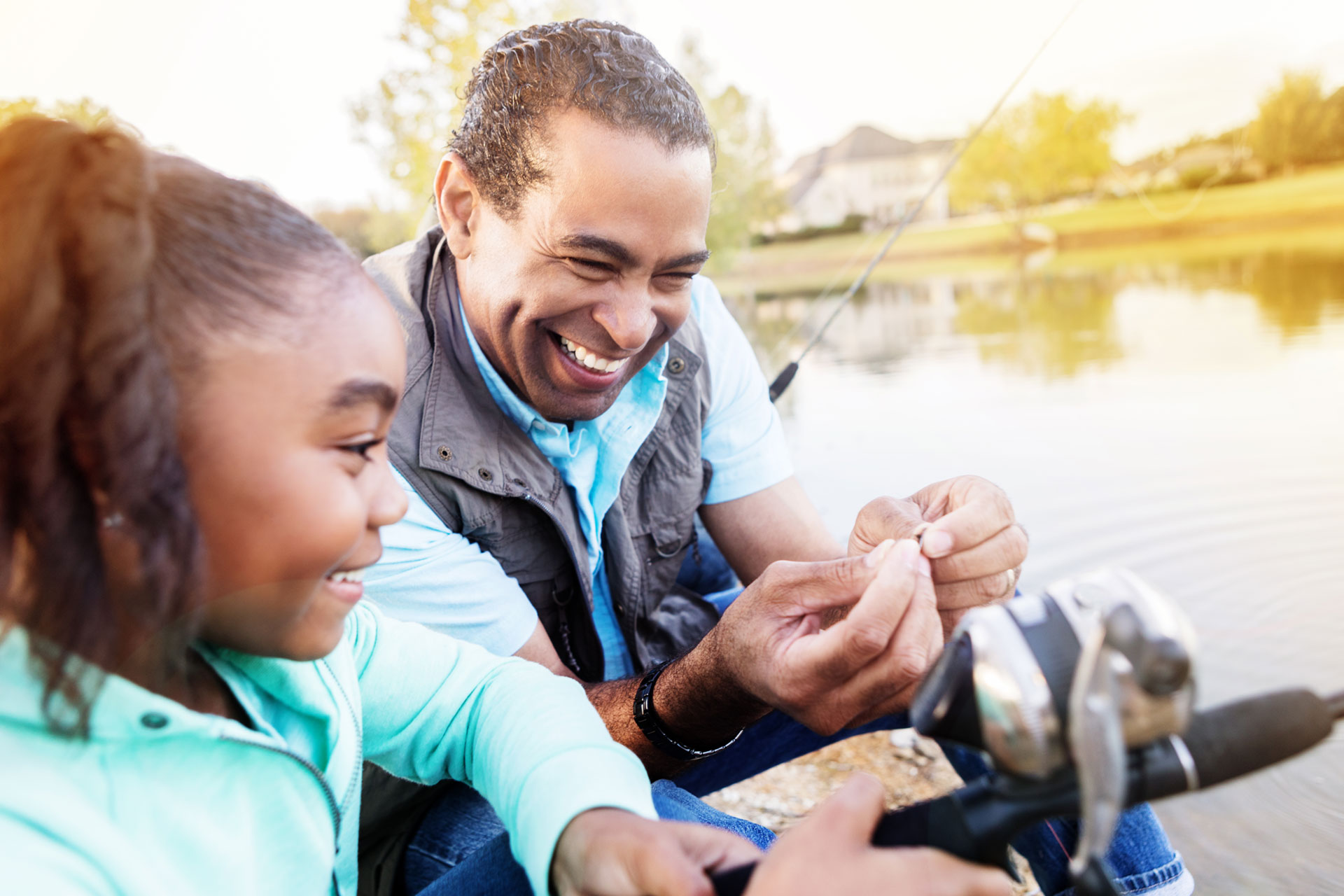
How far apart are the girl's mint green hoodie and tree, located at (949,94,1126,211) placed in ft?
43.6

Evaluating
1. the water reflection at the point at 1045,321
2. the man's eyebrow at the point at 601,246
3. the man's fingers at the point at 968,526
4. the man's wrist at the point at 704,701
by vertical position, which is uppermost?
the man's eyebrow at the point at 601,246

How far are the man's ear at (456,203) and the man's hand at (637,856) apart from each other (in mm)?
1216

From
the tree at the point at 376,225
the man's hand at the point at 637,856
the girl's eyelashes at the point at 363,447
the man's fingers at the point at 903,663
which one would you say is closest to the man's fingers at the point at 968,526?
the man's fingers at the point at 903,663

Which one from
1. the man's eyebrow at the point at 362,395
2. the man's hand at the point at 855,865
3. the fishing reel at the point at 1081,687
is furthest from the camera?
the man's eyebrow at the point at 362,395

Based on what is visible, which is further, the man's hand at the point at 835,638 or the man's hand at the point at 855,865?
the man's hand at the point at 835,638

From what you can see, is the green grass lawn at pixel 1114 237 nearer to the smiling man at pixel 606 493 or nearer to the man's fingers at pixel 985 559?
the smiling man at pixel 606 493

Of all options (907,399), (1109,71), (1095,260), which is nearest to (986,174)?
(1095,260)

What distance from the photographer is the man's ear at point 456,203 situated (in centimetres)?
185

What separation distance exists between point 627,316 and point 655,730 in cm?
73

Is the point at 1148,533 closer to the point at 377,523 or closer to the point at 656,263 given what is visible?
the point at 656,263

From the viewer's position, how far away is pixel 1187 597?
3.43 metres

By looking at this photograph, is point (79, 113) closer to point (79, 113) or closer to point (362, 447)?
point (79, 113)

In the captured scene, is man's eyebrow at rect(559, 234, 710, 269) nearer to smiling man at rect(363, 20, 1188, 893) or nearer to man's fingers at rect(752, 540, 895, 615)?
smiling man at rect(363, 20, 1188, 893)

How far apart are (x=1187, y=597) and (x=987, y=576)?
2.44 metres
